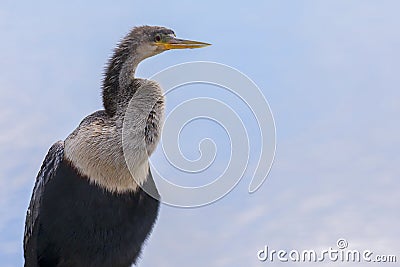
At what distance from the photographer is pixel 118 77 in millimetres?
4406

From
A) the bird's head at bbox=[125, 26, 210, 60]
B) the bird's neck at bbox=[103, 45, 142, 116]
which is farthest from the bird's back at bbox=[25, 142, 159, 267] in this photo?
the bird's head at bbox=[125, 26, 210, 60]

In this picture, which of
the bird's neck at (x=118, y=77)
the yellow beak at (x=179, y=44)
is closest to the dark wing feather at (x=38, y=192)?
the bird's neck at (x=118, y=77)

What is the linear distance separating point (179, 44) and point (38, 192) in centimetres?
167

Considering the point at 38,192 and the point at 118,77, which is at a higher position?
the point at 118,77

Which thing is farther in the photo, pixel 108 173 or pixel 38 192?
pixel 38 192

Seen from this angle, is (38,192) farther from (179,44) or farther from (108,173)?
(179,44)

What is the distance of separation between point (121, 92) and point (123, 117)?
197 mm

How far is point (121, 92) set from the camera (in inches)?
173

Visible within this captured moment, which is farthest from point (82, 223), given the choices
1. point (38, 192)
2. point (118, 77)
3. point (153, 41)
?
point (153, 41)

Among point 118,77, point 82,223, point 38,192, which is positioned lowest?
point 82,223

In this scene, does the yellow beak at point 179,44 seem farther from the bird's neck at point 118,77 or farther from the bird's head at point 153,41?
the bird's neck at point 118,77

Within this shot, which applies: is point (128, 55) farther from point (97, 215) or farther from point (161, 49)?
point (97, 215)

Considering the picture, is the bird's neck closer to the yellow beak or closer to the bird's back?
the yellow beak

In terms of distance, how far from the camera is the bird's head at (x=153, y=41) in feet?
14.6
